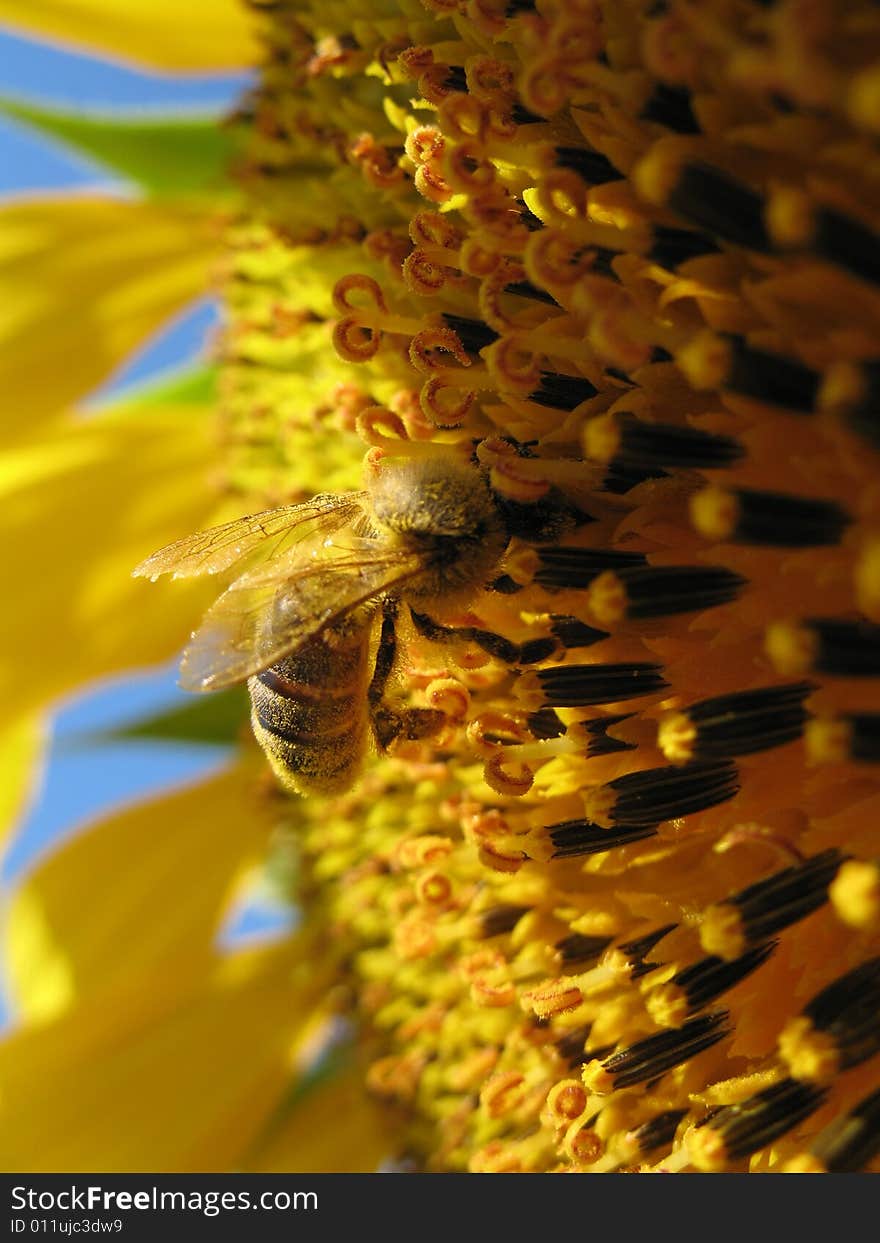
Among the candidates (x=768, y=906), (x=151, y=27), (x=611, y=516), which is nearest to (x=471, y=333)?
(x=611, y=516)

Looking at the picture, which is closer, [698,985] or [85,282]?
[698,985]

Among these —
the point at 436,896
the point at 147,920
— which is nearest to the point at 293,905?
the point at 147,920

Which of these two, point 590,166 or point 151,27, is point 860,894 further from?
point 151,27

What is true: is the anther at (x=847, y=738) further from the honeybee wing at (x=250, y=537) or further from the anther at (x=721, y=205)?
the honeybee wing at (x=250, y=537)

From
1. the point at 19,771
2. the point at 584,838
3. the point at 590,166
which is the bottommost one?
the point at 19,771

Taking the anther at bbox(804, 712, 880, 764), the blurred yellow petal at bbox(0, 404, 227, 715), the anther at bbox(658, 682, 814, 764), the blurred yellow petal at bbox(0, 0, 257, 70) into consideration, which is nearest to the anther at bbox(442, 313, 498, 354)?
the anther at bbox(658, 682, 814, 764)

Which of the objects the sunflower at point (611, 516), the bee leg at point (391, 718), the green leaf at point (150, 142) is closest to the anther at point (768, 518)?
the sunflower at point (611, 516)

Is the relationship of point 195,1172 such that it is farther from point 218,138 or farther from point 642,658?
point 218,138
